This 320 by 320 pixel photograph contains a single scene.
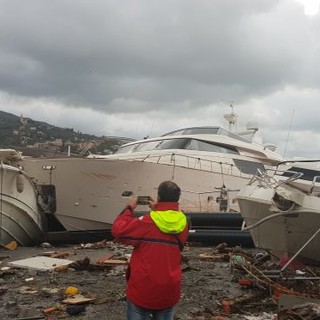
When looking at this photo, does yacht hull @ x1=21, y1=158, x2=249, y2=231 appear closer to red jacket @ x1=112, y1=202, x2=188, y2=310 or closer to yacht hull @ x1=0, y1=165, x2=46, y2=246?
yacht hull @ x1=0, y1=165, x2=46, y2=246

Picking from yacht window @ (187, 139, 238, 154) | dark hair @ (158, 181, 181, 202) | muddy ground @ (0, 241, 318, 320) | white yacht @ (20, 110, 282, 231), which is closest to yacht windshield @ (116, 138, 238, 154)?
yacht window @ (187, 139, 238, 154)

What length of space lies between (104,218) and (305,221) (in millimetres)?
8266

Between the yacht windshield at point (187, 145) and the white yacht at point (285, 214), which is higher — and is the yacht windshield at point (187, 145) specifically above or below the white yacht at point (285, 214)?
above

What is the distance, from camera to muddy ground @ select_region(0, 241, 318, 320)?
5355mm

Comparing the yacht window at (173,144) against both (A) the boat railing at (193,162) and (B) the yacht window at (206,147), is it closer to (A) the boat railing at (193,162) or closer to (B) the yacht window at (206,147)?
(B) the yacht window at (206,147)

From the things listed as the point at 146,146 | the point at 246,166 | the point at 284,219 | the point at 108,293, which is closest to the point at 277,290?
the point at 284,219

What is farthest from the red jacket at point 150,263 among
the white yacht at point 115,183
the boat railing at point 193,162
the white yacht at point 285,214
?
the boat railing at point 193,162

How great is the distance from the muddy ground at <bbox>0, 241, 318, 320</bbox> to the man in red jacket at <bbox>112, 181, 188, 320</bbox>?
2.04 metres

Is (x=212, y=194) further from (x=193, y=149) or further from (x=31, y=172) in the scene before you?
(x=31, y=172)

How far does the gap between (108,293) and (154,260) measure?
3246 mm

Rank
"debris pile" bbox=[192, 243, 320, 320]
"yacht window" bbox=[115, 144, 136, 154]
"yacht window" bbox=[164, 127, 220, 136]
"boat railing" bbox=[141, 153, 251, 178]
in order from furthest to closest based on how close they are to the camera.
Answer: "yacht window" bbox=[115, 144, 136, 154] < "yacht window" bbox=[164, 127, 220, 136] < "boat railing" bbox=[141, 153, 251, 178] < "debris pile" bbox=[192, 243, 320, 320]

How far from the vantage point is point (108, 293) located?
6.23 m

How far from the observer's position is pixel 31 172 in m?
14.3

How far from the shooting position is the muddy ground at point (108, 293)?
5.36 metres
